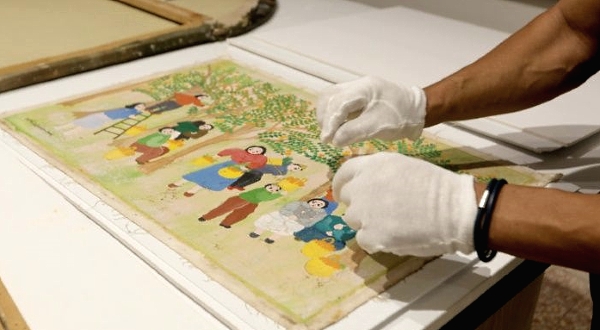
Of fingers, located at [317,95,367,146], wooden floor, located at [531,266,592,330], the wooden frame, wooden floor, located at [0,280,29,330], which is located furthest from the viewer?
wooden floor, located at [531,266,592,330]

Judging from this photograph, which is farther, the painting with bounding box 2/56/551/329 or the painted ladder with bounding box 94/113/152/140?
the painted ladder with bounding box 94/113/152/140

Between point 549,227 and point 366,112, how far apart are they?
0.98 feet

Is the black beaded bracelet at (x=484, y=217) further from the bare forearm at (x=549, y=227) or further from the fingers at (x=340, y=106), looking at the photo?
the fingers at (x=340, y=106)

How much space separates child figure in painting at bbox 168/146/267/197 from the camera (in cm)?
79

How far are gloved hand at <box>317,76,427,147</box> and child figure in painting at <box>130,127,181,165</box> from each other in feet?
0.72

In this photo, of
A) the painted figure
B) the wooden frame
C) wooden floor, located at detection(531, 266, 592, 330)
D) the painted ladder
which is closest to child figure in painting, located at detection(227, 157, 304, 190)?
the painted figure

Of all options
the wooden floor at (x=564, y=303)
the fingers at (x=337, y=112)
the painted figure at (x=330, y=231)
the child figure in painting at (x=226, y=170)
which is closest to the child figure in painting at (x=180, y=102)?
the child figure in painting at (x=226, y=170)

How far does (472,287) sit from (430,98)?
33 centimetres

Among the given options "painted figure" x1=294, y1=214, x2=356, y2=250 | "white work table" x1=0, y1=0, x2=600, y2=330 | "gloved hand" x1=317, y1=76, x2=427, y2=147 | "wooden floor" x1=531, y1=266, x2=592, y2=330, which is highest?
"gloved hand" x1=317, y1=76, x2=427, y2=147

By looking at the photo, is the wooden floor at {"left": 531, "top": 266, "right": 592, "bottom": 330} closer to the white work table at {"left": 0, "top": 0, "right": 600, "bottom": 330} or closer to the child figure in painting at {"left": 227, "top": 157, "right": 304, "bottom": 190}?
the white work table at {"left": 0, "top": 0, "right": 600, "bottom": 330}

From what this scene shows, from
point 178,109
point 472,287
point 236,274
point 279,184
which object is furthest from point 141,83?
point 472,287

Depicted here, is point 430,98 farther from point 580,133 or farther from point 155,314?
point 155,314

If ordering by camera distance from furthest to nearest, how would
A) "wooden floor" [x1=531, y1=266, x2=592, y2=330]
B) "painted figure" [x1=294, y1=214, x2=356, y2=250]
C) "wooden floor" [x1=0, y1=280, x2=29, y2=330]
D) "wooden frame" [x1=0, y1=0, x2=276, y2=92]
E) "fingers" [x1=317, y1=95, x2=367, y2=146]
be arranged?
1. "wooden floor" [x1=531, y1=266, x2=592, y2=330]
2. "wooden frame" [x1=0, y1=0, x2=276, y2=92]
3. "fingers" [x1=317, y1=95, x2=367, y2=146]
4. "painted figure" [x1=294, y1=214, x2=356, y2=250]
5. "wooden floor" [x1=0, y1=280, x2=29, y2=330]

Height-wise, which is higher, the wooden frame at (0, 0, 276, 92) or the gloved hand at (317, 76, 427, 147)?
the gloved hand at (317, 76, 427, 147)
